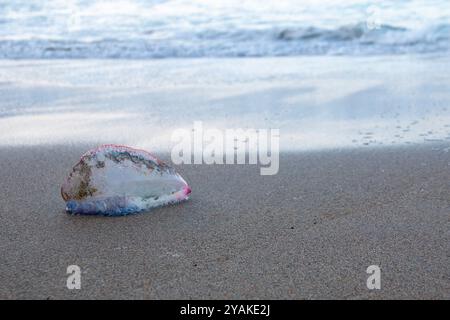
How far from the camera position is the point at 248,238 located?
2367 mm

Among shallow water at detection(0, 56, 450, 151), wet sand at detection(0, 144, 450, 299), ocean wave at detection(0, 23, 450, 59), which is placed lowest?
wet sand at detection(0, 144, 450, 299)

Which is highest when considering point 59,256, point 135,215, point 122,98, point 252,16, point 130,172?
point 252,16

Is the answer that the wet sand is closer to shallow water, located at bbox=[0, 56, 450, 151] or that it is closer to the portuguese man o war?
the portuguese man o war

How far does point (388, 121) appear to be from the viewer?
459 centimetres

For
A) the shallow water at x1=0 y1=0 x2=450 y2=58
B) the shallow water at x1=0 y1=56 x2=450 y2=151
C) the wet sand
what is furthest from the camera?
the shallow water at x1=0 y1=0 x2=450 y2=58

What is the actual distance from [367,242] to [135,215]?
3.10ft

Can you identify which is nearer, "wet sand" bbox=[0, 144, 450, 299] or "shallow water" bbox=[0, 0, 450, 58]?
"wet sand" bbox=[0, 144, 450, 299]

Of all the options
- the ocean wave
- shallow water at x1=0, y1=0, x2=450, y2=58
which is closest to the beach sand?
the ocean wave

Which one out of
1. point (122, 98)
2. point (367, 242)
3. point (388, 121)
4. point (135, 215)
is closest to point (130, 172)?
point (135, 215)

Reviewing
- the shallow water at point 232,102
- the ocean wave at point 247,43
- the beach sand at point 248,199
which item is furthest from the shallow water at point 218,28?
the beach sand at point 248,199

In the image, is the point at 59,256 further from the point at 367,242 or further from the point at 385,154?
the point at 385,154

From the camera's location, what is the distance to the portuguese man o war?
2561 mm

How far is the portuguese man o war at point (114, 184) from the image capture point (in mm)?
2561

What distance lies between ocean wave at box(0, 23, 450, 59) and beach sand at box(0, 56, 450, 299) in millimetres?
2943
